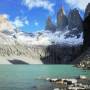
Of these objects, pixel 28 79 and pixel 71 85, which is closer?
pixel 71 85

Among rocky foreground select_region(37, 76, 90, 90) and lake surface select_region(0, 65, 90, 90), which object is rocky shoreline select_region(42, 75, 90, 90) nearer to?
rocky foreground select_region(37, 76, 90, 90)

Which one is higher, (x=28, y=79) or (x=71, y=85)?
(x=28, y=79)

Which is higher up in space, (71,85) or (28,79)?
(28,79)

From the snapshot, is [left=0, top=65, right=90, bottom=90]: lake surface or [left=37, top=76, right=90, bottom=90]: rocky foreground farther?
[left=0, top=65, right=90, bottom=90]: lake surface

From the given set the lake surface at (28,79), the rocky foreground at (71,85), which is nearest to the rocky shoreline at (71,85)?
the rocky foreground at (71,85)

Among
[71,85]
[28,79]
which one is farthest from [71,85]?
[28,79]

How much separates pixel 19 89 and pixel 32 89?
233 centimetres

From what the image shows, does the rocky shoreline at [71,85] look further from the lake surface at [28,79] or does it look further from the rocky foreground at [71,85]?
the lake surface at [28,79]

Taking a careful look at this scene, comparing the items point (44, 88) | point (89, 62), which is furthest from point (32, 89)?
point (89, 62)

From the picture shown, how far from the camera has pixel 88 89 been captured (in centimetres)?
4716

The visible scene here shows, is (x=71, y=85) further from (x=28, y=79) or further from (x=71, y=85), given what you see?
(x=28, y=79)

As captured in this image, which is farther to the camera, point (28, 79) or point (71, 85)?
point (28, 79)

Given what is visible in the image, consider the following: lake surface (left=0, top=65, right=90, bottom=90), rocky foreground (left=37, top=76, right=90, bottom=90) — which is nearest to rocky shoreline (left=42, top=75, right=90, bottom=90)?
rocky foreground (left=37, top=76, right=90, bottom=90)

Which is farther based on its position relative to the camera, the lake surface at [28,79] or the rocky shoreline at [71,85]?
the lake surface at [28,79]
